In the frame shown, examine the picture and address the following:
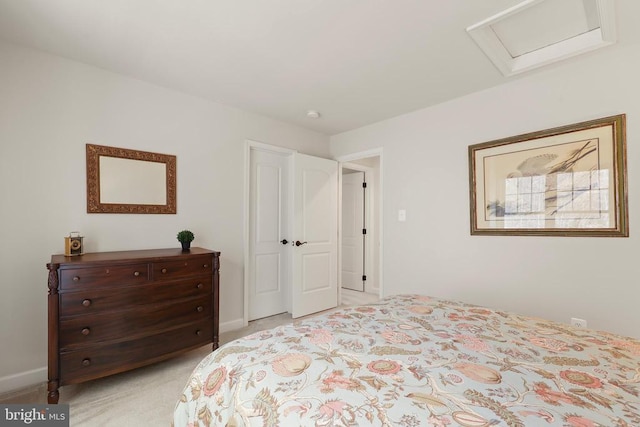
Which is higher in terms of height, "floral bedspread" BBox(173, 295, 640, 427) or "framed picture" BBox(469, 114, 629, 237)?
"framed picture" BBox(469, 114, 629, 237)

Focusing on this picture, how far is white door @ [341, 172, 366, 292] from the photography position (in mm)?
5188

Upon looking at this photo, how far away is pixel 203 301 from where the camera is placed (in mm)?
2482

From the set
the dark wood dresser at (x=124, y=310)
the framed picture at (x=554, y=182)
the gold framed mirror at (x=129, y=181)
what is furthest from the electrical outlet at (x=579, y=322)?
the gold framed mirror at (x=129, y=181)

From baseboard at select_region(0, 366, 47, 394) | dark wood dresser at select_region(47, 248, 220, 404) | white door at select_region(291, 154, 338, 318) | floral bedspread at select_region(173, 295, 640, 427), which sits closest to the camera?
floral bedspread at select_region(173, 295, 640, 427)

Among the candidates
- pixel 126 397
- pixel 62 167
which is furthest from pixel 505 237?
pixel 62 167

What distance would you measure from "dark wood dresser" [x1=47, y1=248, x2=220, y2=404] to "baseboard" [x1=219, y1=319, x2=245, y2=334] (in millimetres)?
582

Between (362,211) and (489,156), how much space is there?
2.66 meters

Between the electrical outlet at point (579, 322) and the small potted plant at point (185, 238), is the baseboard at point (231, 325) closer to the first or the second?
the small potted plant at point (185, 238)

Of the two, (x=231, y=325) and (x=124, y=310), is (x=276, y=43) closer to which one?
(x=124, y=310)

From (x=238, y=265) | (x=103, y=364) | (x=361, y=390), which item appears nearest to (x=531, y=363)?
(x=361, y=390)

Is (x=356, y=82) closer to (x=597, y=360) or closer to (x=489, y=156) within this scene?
(x=489, y=156)

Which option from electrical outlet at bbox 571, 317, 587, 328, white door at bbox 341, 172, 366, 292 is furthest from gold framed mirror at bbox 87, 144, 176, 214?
electrical outlet at bbox 571, 317, 587, 328

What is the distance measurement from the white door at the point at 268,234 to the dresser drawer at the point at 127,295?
3.28 feet

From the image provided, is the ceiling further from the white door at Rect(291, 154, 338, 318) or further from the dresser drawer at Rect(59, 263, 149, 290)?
the dresser drawer at Rect(59, 263, 149, 290)
